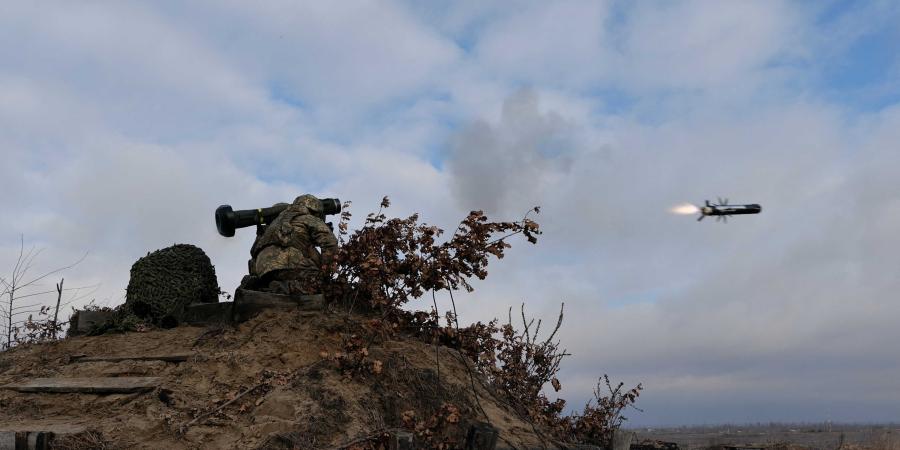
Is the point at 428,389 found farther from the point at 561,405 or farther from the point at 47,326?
the point at 47,326

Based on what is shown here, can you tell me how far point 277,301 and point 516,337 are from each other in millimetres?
4676

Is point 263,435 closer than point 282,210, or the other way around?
point 263,435

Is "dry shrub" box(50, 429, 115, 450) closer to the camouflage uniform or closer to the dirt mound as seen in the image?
the dirt mound

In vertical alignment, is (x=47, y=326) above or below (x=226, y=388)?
above

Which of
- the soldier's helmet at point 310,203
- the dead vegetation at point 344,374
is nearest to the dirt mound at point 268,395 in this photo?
the dead vegetation at point 344,374

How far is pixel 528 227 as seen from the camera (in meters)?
12.1

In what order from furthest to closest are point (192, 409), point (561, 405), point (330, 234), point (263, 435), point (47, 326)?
point (47, 326), point (561, 405), point (330, 234), point (192, 409), point (263, 435)

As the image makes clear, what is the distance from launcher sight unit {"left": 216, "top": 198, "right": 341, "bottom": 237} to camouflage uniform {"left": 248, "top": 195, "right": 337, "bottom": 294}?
33cm

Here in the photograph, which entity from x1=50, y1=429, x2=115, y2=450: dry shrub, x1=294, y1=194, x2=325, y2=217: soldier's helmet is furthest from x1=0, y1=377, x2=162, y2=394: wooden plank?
x1=294, y1=194, x2=325, y2=217: soldier's helmet

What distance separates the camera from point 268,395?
9.95 m

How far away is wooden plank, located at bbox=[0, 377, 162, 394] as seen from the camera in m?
10.6

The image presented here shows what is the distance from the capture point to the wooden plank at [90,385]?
10562mm

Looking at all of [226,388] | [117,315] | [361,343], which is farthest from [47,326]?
[361,343]

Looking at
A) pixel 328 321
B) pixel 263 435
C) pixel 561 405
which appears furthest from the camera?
pixel 561 405
